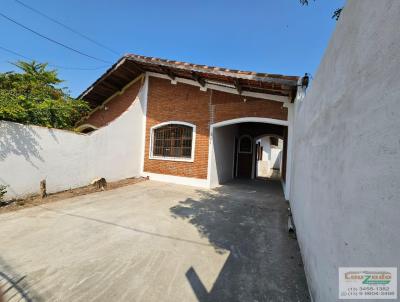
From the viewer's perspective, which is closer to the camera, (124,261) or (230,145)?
(124,261)

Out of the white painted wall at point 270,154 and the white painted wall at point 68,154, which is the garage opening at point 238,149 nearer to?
the white painted wall at point 68,154

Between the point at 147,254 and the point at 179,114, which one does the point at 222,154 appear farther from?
the point at 147,254

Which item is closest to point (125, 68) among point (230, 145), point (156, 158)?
point (156, 158)

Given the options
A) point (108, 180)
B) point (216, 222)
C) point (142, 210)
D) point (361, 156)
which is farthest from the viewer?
point (108, 180)

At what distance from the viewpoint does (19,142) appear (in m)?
6.04

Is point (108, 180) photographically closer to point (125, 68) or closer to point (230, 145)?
point (125, 68)

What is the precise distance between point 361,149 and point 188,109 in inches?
340

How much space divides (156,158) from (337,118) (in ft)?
30.0

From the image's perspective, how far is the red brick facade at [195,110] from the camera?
822 centimetres

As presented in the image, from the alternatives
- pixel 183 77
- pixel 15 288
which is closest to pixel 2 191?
pixel 15 288

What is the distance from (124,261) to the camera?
3195 mm

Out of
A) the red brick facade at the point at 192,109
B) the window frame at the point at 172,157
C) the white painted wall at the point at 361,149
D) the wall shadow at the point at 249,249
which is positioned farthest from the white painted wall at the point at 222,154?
the white painted wall at the point at 361,149

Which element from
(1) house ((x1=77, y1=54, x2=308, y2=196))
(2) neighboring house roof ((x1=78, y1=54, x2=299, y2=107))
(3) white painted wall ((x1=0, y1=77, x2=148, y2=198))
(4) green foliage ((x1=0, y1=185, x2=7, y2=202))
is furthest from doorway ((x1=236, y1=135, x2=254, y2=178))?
(4) green foliage ((x1=0, y1=185, x2=7, y2=202))

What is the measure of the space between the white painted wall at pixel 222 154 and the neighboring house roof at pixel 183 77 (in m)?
2.27
